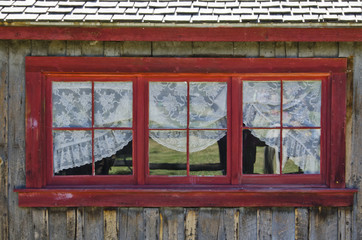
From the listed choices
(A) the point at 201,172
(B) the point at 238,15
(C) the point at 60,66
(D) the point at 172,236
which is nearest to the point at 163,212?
(D) the point at 172,236

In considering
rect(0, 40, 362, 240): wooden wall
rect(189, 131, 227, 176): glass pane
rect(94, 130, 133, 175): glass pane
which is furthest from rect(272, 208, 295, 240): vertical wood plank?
rect(94, 130, 133, 175): glass pane

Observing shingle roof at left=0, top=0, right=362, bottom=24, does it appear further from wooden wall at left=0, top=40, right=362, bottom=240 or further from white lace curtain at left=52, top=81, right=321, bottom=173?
white lace curtain at left=52, top=81, right=321, bottom=173

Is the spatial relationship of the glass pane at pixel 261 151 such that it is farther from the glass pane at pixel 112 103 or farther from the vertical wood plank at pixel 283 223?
Result: the glass pane at pixel 112 103

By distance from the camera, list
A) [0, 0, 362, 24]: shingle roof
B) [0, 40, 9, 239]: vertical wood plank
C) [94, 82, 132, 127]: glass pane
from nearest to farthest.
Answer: [0, 0, 362, 24]: shingle roof < [0, 40, 9, 239]: vertical wood plank < [94, 82, 132, 127]: glass pane

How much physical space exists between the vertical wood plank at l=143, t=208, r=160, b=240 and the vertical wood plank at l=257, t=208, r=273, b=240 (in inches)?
41.4

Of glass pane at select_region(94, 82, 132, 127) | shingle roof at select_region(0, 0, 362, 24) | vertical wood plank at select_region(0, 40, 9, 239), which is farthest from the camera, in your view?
glass pane at select_region(94, 82, 132, 127)

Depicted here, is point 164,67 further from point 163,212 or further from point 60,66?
point 163,212

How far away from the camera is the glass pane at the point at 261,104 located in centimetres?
472

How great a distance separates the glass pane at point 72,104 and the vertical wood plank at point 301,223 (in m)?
2.37

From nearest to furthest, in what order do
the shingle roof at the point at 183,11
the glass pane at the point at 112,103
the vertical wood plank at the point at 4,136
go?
the shingle roof at the point at 183,11
the vertical wood plank at the point at 4,136
the glass pane at the point at 112,103

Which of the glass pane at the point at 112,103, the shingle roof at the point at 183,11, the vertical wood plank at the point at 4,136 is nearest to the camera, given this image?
the shingle roof at the point at 183,11

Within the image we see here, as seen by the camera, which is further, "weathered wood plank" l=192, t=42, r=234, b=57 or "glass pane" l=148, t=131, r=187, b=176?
"glass pane" l=148, t=131, r=187, b=176

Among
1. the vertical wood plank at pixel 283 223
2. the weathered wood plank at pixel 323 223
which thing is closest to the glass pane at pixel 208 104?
the vertical wood plank at pixel 283 223

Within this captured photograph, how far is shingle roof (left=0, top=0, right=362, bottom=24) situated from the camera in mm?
4348
